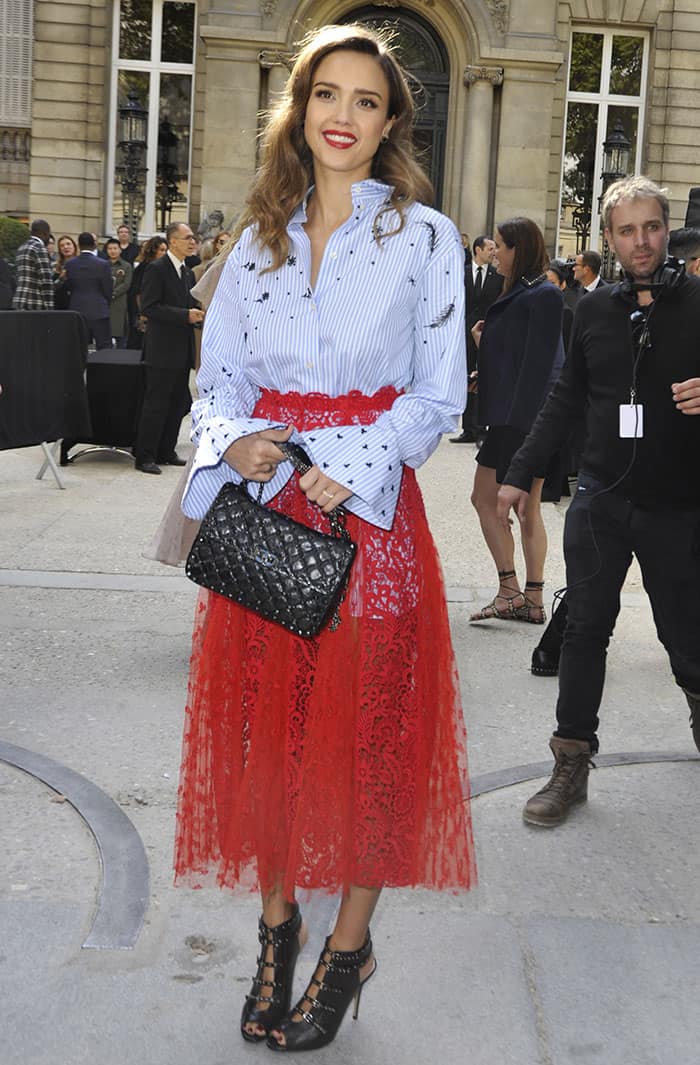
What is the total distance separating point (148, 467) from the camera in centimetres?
1187

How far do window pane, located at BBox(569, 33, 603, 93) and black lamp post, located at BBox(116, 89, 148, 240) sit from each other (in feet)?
25.4

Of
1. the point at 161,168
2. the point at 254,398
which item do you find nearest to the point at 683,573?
the point at 254,398

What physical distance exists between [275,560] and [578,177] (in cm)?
2450

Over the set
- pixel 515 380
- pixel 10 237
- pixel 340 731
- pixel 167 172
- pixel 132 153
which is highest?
pixel 132 153

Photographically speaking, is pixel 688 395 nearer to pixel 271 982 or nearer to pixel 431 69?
pixel 271 982

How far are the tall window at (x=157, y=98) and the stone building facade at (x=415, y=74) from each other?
1.0 inches

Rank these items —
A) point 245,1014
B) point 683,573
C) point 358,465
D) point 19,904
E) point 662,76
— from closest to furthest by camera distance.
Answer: point 358,465 < point 245,1014 < point 19,904 < point 683,573 < point 662,76

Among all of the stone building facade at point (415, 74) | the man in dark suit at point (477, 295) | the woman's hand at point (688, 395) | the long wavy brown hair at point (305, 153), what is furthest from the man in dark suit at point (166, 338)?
the stone building facade at point (415, 74)

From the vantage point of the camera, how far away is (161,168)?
25.9m

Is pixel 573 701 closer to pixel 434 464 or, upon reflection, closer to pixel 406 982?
pixel 406 982

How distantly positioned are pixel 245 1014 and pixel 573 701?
1820mm

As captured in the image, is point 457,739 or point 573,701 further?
point 573,701

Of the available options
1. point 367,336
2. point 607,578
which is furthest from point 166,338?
point 367,336

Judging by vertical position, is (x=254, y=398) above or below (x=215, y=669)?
above
